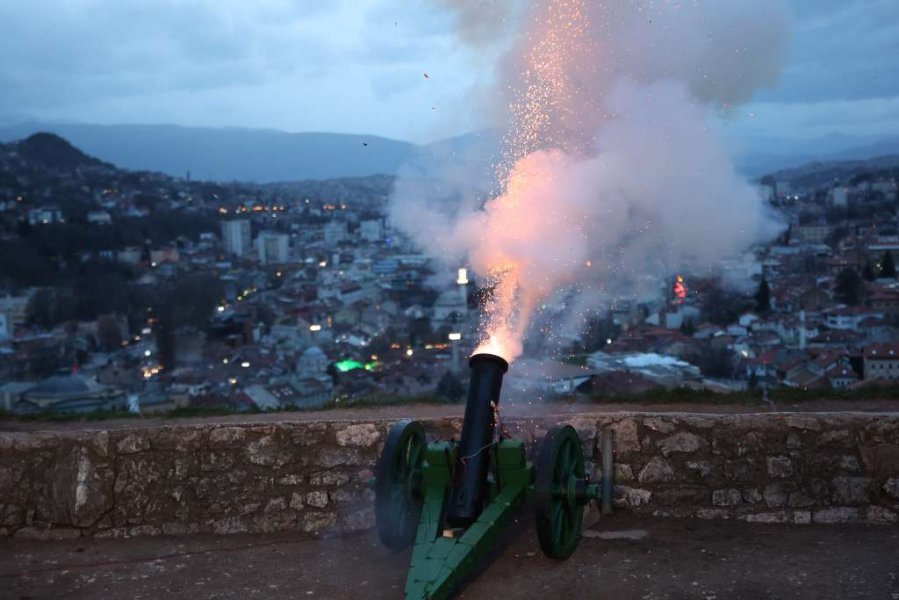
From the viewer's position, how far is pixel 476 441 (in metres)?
5.21

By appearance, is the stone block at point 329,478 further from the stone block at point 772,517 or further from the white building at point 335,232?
the white building at point 335,232

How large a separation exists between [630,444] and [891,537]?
1.44 m

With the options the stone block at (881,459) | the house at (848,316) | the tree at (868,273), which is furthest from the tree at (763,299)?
the stone block at (881,459)

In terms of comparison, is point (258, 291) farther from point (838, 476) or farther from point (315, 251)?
point (838, 476)

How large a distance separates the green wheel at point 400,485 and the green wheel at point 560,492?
73 cm

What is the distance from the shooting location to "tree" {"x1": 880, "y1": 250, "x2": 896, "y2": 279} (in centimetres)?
3122

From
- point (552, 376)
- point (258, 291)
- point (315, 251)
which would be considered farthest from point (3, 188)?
point (552, 376)

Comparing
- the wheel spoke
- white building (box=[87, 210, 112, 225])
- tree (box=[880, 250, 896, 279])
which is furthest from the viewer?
white building (box=[87, 210, 112, 225])

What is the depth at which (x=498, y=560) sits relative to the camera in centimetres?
531

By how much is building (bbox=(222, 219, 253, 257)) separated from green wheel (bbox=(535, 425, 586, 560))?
198 ft

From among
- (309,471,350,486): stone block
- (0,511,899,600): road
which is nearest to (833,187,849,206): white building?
(0,511,899,600): road

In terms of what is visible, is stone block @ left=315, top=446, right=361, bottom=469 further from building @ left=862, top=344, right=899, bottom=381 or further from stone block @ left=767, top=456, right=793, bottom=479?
building @ left=862, top=344, right=899, bottom=381

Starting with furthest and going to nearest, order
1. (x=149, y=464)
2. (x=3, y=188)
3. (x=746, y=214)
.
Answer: (x=3, y=188) → (x=746, y=214) → (x=149, y=464)

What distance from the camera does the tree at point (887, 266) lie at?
31219mm
